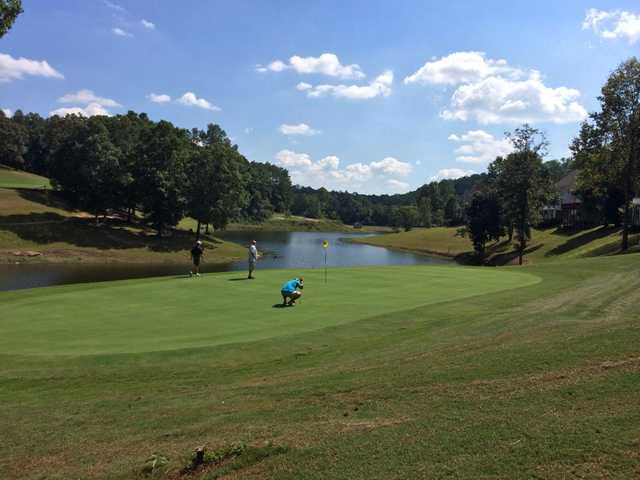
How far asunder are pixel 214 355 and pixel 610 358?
9075 millimetres

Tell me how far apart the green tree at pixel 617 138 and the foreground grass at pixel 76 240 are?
4751 cm

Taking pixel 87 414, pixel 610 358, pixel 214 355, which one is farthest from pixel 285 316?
pixel 610 358

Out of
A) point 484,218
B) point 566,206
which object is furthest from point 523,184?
point 566,206

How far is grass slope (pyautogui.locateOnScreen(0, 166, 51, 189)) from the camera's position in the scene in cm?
10284

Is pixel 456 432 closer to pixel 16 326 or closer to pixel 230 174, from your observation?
pixel 16 326

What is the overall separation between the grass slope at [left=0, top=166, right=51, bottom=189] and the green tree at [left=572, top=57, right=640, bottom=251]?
309 feet

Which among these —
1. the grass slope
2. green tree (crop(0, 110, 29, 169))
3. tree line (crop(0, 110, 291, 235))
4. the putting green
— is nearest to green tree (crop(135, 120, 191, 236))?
tree line (crop(0, 110, 291, 235))

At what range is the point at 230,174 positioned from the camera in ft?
277

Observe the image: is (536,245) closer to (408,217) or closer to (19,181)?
(19,181)

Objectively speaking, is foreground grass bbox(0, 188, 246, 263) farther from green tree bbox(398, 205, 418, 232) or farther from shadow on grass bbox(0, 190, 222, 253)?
green tree bbox(398, 205, 418, 232)

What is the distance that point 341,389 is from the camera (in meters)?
9.38

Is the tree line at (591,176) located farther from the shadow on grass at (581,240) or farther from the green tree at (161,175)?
the green tree at (161,175)

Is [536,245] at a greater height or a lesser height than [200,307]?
greater

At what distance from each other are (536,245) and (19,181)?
103026 mm
